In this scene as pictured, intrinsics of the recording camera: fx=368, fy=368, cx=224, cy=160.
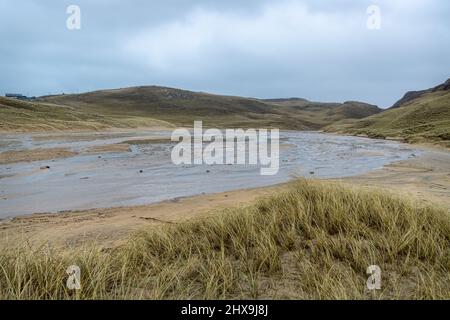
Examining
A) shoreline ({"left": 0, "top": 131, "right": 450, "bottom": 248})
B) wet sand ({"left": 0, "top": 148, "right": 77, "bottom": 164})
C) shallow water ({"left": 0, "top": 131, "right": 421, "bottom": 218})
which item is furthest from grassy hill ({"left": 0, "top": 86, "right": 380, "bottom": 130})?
shoreline ({"left": 0, "top": 131, "right": 450, "bottom": 248})

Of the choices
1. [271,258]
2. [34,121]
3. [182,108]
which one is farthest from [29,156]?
[182,108]

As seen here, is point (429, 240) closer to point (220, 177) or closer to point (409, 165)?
point (220, 177)

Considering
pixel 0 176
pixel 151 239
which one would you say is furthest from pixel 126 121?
pixel 151 239

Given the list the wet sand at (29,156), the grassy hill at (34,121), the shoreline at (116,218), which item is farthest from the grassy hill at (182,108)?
the shoreline at (116,218)

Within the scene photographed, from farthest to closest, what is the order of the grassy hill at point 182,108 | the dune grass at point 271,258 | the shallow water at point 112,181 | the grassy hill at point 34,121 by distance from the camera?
the grassy hill at point 182,108 → the grassy hill at point 34,121 → the shallow water at point 112,181 → the dune grass at point 271,258

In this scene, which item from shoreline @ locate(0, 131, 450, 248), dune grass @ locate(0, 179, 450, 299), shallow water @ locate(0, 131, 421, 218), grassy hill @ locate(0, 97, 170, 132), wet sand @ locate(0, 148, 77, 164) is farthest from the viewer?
grassy hill @ locate(0, 97, 170, 132)

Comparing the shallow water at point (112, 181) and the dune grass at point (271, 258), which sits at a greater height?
the dune grass at point (271, 258)

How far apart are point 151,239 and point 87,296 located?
155 centimetres

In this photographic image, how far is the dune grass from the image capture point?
3369 mm

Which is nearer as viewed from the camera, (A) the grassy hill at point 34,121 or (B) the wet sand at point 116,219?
(B) the wet sand at point 116,219

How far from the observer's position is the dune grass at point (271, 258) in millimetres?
3369

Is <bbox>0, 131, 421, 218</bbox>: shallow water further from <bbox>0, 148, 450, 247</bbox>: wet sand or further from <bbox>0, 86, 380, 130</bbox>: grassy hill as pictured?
<bbox>0, 86, 380, 130</bbox>: grassy hill

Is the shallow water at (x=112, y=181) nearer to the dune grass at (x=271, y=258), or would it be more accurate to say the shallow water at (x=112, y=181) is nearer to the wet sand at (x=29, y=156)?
the wet sand at (x=29, y=156)

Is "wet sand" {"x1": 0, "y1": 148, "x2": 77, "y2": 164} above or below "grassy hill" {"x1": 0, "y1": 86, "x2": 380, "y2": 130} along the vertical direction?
below
